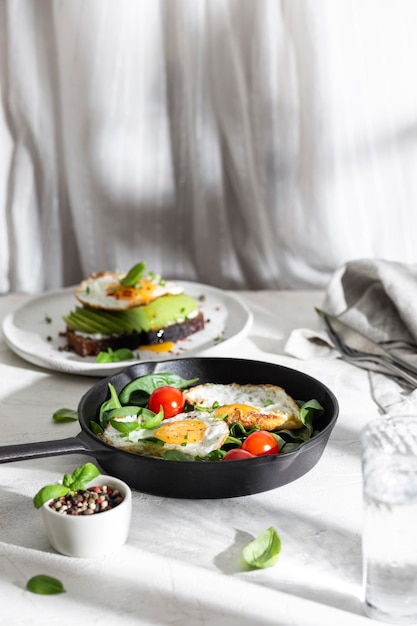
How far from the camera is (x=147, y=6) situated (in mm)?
2236

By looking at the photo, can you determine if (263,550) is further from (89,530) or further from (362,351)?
(362,351)

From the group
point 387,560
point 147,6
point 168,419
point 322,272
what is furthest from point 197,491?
point 147,6

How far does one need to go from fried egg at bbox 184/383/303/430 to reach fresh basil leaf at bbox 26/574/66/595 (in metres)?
0.39

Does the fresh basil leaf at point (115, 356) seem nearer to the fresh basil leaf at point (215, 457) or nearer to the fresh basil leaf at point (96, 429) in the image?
the fresh basil leaf at point (96, 429)

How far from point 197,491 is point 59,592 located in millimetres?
239

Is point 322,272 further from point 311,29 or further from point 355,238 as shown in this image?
point 311,29

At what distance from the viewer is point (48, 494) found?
3.45 feet

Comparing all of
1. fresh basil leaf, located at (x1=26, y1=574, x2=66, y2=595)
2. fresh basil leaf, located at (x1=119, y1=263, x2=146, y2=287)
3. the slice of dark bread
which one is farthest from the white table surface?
fresh basil leaf, located at (x1=119, y1=263, x2=146, y2=287)

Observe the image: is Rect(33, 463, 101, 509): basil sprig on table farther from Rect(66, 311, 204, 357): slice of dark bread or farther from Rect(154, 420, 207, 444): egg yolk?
Rect(66, 311, 204, 357): slice of dark bread

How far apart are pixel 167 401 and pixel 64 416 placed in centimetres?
22

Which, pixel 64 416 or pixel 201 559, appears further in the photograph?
pixel 64 416

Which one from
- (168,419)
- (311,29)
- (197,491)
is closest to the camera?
(197,491)

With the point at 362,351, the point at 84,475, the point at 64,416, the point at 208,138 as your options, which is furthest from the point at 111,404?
the point at 208,138

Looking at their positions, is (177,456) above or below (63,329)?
above
